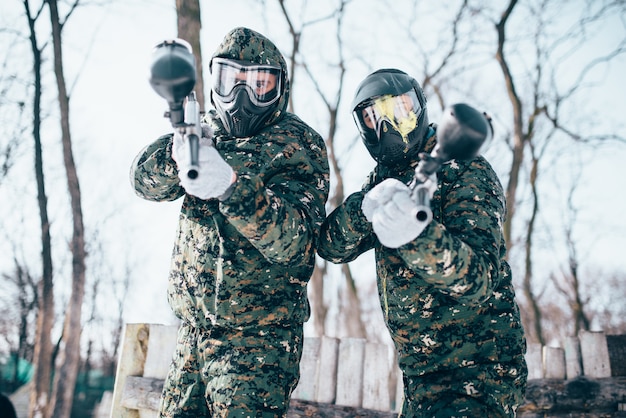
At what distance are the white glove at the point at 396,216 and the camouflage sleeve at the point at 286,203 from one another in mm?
427

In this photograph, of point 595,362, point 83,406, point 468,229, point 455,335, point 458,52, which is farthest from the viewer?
point 83,406

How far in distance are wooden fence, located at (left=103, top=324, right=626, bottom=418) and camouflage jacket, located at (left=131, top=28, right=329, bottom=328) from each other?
2.37m

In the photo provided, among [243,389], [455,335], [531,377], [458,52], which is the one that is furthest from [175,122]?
[458,52]

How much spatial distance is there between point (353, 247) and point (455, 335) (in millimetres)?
656

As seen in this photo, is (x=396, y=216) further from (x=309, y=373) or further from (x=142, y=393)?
(x=142, y=393)

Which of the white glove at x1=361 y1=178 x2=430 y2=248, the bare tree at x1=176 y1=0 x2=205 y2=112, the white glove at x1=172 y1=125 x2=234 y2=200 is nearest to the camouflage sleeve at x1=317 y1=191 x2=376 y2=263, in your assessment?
the white glove at x1=361 y1=178 x2=430 y2=248

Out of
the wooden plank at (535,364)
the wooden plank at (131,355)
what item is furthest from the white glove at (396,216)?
the wooden plank at (535,364)

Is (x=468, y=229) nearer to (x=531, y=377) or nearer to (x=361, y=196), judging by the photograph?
(x=361, y=196)

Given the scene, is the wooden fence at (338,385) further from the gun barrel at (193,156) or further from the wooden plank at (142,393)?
the gun barrel at (193,156)

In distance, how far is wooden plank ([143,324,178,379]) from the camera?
5.02 metres

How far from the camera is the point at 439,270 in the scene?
2277 millimetres

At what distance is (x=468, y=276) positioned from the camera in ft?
7.48

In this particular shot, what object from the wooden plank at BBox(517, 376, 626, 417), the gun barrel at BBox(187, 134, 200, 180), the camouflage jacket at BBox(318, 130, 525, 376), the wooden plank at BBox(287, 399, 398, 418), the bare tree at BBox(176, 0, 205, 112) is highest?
the bare tree at BBox(176, 0, 205, 112)

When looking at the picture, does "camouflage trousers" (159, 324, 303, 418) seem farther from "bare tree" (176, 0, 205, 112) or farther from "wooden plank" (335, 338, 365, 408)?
"bare tree" (176, 0, 205, 112)
